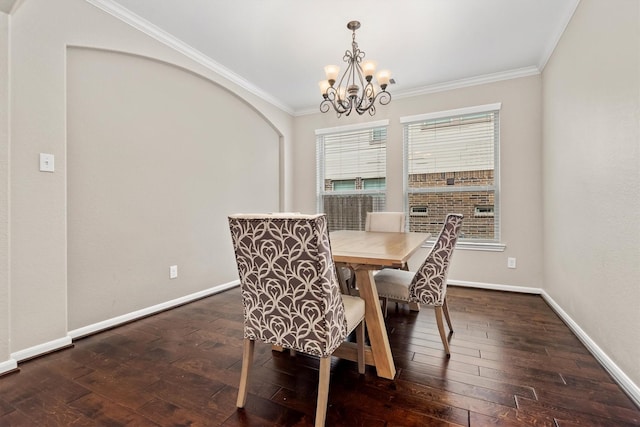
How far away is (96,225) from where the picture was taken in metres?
2.34

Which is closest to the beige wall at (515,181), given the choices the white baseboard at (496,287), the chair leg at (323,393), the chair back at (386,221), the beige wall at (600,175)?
the white baseboard at (496,287)

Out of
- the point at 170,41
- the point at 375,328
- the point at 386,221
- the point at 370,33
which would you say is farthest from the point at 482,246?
the point at 170,41

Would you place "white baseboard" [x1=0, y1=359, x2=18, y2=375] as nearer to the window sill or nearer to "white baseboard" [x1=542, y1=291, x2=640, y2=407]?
"white baseboard" [x1=542, y1=291, x2=640, y2=407]

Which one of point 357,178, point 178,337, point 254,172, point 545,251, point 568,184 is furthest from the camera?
point 357,178

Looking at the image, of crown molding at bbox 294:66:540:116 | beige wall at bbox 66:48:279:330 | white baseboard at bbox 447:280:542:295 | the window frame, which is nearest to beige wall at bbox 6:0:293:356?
beige wall at bbox 66:48:279:330

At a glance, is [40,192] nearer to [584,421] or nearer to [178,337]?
[178,337]

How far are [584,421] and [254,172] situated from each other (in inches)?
147

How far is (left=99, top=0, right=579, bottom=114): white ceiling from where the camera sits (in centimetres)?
233

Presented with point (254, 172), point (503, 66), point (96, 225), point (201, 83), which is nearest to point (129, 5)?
point (201, 83)

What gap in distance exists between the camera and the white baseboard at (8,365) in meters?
1.73

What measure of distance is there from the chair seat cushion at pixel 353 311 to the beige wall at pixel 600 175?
1422mm

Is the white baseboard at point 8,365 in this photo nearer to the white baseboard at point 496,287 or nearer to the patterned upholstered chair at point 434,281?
the patterned upholstered chair at point 434,281

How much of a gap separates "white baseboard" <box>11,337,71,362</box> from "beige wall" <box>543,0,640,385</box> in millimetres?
3464

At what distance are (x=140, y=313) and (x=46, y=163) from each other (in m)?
1.42
